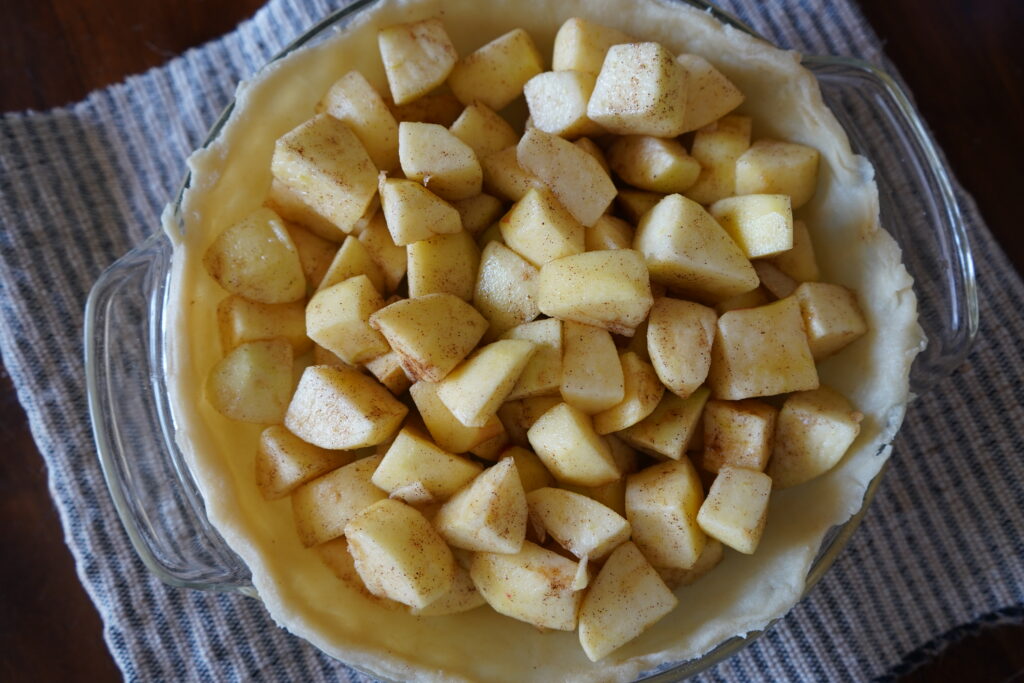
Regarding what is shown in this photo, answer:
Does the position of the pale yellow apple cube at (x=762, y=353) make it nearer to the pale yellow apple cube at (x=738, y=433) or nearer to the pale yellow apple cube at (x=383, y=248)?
the pale yellow apple cube at (x=738, y=433)

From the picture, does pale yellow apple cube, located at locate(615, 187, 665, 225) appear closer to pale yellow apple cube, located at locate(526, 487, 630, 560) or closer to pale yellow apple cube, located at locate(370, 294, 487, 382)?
pale yellow apple cube, located at locate(370, 294, 487, 382)

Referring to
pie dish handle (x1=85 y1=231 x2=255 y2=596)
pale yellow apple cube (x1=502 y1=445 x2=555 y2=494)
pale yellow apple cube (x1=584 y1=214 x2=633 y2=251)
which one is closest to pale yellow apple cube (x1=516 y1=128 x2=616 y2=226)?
pale yellow apple cube (x1=584 y1=214 x2=633 y2=251)

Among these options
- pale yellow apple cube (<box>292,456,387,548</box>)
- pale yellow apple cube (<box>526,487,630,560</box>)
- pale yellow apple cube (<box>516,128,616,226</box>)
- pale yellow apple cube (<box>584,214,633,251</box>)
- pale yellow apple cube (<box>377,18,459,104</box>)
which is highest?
pale yellow apple cube (<box>377,18,459,104</box>)

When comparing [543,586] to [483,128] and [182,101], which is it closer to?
[483,128]

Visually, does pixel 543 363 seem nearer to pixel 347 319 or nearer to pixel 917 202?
pixel 347 319

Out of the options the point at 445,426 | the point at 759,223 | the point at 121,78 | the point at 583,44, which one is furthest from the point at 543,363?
the point at 121,78
